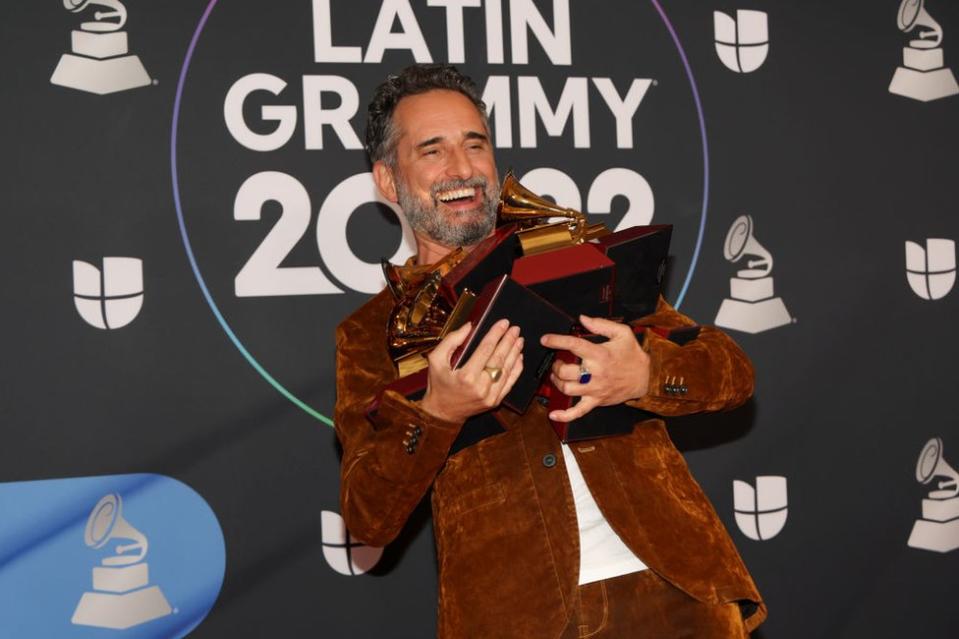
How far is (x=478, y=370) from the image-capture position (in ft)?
5.61

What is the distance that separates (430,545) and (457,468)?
1325mm

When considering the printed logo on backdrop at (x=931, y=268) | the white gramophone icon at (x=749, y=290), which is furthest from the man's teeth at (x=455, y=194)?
the printed logo on backdrop at (x=931, y=268)

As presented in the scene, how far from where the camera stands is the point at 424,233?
233 cm

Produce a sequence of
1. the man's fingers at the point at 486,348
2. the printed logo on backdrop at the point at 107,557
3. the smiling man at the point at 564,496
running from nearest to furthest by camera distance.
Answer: the man's fingers at the point at 486,348
the smiling man at the point at 564,496
the printed logo on backdrop at the point at 107,557

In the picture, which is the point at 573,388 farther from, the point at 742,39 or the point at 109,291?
the point at 742,39

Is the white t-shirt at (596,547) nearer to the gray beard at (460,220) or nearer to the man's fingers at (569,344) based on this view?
the man's fingers at (569,344)

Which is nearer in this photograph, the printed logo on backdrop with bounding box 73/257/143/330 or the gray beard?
the gray beard

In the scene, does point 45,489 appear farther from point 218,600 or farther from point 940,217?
point 940,217

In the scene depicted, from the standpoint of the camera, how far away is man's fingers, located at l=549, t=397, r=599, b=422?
1.82 meters

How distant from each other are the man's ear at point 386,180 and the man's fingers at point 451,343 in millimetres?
793

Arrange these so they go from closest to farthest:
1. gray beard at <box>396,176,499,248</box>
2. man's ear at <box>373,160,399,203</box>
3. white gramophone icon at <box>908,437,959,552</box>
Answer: gray beard at <box>396,176,499,248</box> < man's ear at <box>373,160,399,203</box> < white gramophone icon at <box>908,437,959,552</box>

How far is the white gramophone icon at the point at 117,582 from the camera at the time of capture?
2951 mm

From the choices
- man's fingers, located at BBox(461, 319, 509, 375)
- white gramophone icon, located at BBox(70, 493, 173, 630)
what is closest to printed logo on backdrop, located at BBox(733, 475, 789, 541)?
white gramophone icon, located at BBox(70, 493, 173, 630)

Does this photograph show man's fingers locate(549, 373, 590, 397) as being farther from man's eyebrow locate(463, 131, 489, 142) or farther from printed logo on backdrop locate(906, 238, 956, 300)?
printed logo on backdrop locate(906, 238, 956, 300)
